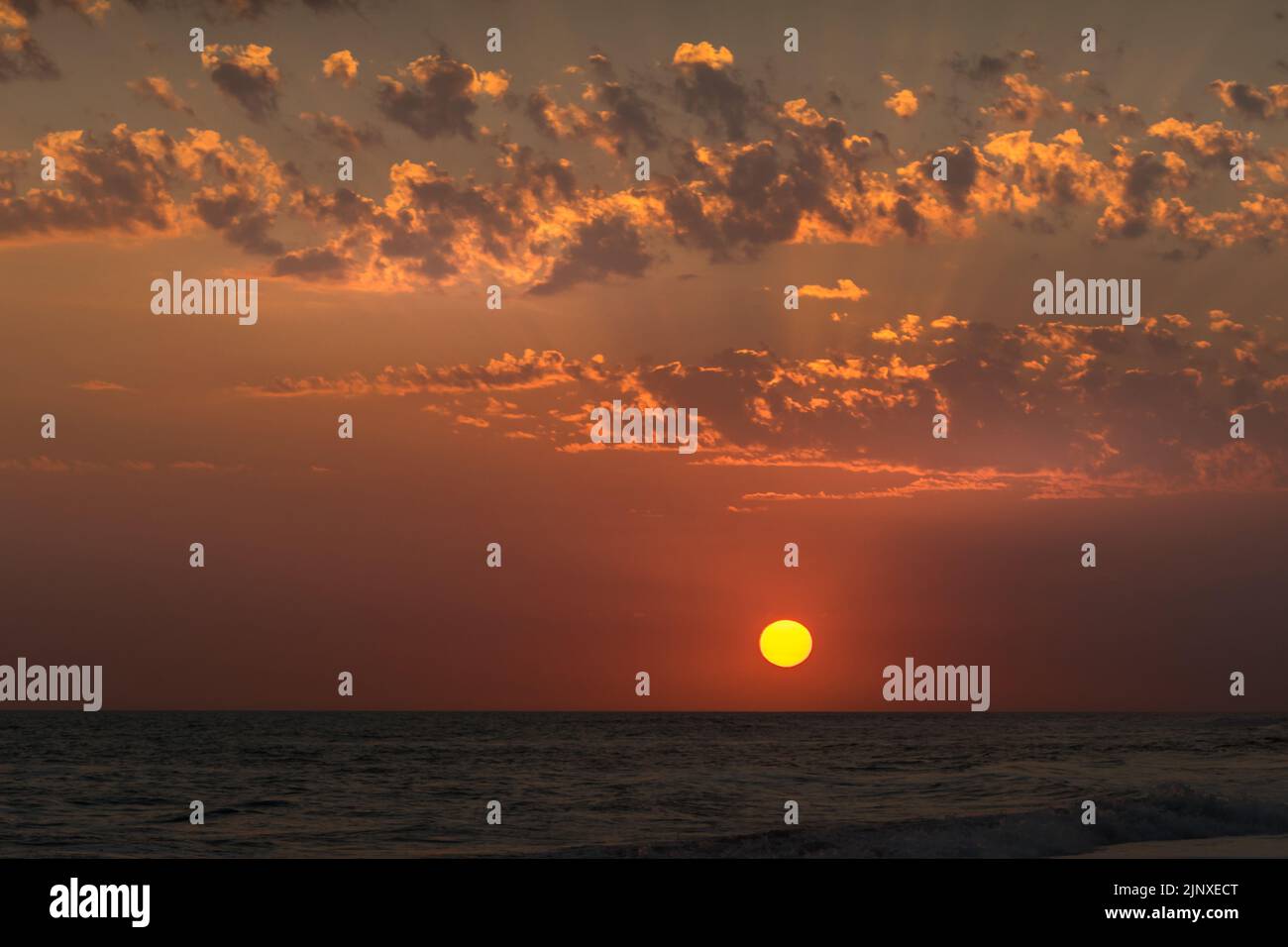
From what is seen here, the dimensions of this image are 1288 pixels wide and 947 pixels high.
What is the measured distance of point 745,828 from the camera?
37.7 m

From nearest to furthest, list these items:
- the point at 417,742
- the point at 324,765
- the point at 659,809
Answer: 1. the point at 659,809
2. the point at 324,765
3. the point at 417,742

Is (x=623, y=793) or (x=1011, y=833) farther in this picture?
(x=623, y=793)

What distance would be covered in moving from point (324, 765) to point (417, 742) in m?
24.1

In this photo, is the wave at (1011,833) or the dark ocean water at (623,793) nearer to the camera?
the wave at (1011,833)

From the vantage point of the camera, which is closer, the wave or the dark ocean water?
the wave

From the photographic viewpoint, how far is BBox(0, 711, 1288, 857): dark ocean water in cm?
3394

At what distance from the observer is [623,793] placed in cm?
4894

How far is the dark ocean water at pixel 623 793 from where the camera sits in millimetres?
33938
